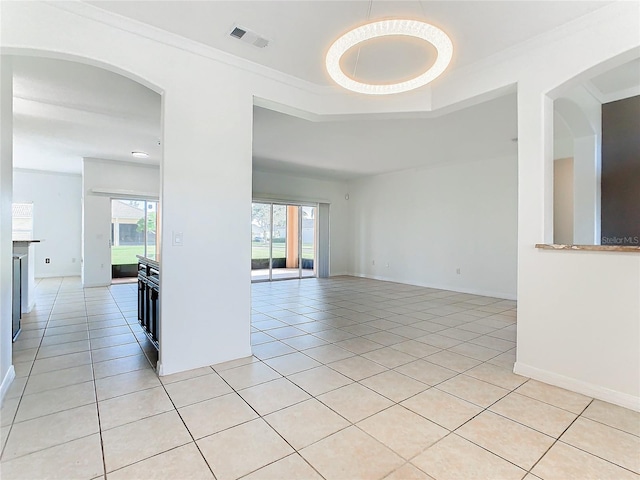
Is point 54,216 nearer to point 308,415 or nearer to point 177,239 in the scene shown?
point 177,239

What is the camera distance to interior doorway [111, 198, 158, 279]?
26.7ft

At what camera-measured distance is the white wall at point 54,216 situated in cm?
805

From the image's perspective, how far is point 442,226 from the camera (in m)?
7.09

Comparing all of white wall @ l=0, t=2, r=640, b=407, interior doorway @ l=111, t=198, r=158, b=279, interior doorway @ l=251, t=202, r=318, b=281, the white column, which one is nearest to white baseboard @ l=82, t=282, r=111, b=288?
interior doorway @ l=111, t=198, r=158, b=279

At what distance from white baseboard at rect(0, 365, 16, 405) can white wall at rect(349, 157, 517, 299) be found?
22.3ft

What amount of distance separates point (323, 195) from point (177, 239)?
6493 millimetres

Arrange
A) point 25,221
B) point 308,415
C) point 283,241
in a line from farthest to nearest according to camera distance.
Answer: point 283,241, point 25,221, point 308,415

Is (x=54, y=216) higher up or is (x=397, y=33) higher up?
(x=397, y=33)

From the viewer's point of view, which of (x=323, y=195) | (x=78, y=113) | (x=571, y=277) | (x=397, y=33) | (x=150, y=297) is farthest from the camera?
(x=323, y=195)

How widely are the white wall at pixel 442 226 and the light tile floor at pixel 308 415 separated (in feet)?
10.2

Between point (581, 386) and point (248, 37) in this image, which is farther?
point (248, 37)

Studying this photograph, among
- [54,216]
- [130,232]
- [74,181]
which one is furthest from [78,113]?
[54,216]

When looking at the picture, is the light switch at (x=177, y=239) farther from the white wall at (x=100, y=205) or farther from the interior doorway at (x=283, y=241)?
the white wall at (x=100, y=205)

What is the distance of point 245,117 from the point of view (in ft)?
9.80
